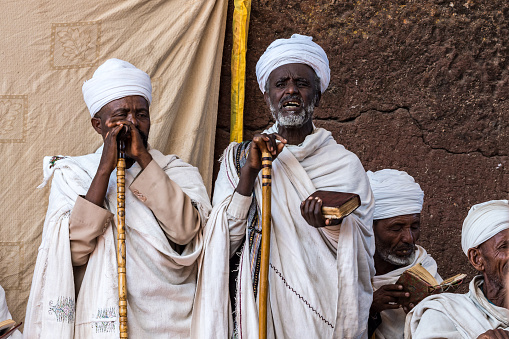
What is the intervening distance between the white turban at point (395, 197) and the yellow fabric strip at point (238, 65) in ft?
3.59

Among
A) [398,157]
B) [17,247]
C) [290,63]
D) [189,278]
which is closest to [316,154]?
[290,63]

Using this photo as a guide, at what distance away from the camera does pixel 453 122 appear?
5.56m

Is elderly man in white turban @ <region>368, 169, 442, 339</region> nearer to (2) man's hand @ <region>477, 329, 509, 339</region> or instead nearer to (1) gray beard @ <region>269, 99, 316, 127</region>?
(1) gray beard @ <region>269, 99, 316, 127</region>

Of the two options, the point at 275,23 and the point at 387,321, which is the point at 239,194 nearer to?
the point at 387,321

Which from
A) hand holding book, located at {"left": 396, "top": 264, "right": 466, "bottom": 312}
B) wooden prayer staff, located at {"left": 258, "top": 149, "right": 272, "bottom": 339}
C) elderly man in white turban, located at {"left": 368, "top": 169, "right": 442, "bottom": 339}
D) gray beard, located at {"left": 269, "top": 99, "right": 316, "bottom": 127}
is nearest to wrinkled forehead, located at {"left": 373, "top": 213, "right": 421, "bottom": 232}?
elderly man in white turban, located at {"left": 368, "top": 169, "right": 442, "bottom": 339}

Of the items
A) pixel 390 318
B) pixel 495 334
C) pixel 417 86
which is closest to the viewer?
pixel 495 334

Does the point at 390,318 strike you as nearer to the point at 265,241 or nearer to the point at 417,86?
the point at 265,241

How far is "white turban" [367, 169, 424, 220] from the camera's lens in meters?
4.76

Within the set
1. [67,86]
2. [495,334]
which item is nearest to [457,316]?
[495,334]

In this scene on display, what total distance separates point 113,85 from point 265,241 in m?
1.17

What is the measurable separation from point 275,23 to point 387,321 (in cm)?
229

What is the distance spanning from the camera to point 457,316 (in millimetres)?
3711

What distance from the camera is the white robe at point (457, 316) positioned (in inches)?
144

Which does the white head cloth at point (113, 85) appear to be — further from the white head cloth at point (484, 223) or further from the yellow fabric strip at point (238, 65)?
the white head cloth at point (484, 223)
